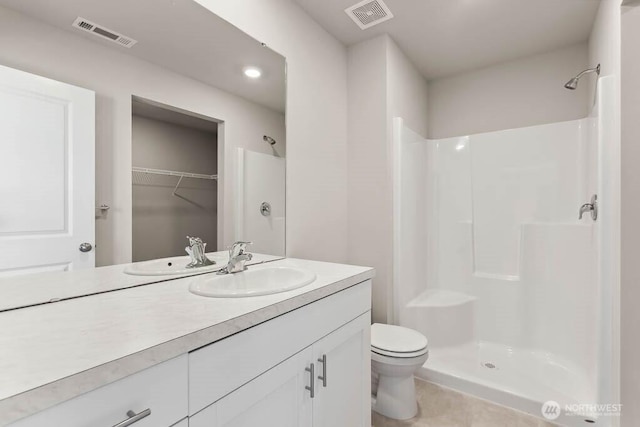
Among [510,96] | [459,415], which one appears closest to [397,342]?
[459,415]

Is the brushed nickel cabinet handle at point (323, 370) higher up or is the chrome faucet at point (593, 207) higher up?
the chrome faucet at point (593, 207)

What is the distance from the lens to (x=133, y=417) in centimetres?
54

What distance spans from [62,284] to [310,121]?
4.86 feet

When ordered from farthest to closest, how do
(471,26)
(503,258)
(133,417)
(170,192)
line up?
1. (503,258)
2. (471,26)
3. (170,192)
4. (133,417)

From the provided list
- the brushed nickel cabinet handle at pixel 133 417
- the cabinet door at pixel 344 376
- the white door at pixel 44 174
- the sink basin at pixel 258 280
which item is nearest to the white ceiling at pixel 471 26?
the white door at pixel 44 174

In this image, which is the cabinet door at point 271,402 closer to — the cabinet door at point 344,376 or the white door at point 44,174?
the cabinet door at point 344,376

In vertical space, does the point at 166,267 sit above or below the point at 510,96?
below

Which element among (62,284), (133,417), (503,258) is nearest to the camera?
(133,417)

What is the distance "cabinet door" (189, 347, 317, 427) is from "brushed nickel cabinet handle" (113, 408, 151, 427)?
0.11 meters

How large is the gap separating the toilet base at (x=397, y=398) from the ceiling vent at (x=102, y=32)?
202 cm

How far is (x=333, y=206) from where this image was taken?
2.13 meters

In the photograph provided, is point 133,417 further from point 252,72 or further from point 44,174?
point 252,72

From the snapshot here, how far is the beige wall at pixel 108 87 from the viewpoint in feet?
A: 2.79

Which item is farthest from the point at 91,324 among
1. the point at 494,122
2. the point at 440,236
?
the point at 494,122
